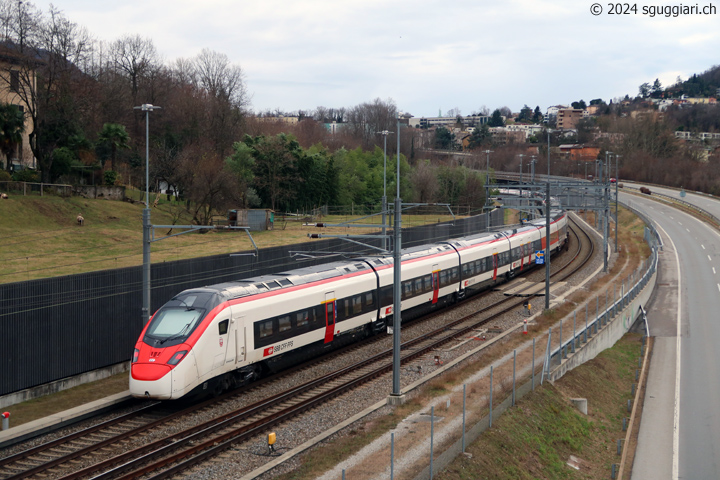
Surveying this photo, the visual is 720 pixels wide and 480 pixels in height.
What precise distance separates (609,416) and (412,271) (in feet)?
36.0

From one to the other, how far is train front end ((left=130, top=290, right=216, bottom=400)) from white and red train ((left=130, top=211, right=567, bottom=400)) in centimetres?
3

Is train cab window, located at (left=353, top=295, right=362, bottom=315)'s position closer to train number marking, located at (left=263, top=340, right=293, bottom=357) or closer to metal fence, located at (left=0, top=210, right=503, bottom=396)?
train number marking, located at (left=263, top=340, right=293, bottom=357)

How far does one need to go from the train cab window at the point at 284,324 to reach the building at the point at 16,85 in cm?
4145

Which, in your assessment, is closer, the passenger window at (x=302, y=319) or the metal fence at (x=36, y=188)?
the passenger window at (x=302, y=319)

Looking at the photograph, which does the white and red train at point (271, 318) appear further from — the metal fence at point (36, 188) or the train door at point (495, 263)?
the metal fence at point (36, 188)

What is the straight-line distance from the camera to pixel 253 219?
59438 mm

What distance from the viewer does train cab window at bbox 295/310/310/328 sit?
24.5 metres

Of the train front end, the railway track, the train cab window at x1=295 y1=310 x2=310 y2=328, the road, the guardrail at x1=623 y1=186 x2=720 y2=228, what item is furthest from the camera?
the guardrail at x1=623 y1=186 x2=720 y2=228

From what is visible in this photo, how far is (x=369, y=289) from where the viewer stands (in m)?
29.4

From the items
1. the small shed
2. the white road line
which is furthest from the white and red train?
the small shed

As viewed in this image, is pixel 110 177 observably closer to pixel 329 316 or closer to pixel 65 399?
pixel 329 316

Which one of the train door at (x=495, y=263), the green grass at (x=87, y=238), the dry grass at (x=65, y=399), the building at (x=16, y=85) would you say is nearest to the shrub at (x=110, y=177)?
the green grass at (x=87, y=238)

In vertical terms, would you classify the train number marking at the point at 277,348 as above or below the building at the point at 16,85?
below

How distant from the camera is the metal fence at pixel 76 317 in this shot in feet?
67.1
